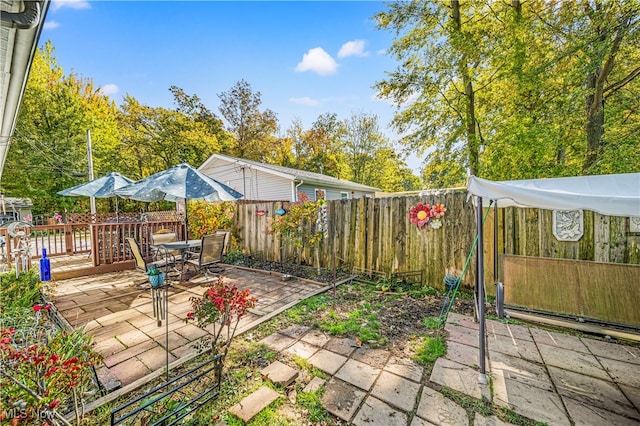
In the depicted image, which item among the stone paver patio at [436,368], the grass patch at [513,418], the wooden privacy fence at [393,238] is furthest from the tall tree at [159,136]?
the grass patch at [513,418]

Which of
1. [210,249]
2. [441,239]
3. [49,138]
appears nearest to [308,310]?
[210,249]

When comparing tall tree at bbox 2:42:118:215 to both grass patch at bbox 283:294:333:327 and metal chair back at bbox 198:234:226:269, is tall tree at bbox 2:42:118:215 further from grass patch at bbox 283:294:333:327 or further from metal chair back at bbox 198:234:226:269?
grass patch at bbox 283:294:333:327

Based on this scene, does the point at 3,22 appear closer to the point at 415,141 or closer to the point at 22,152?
the point at 415,141

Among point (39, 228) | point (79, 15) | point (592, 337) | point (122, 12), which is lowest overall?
point (592, 337)

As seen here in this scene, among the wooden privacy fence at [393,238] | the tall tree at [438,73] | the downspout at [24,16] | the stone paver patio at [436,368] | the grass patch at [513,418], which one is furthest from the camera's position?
the tall tree at [438,73]

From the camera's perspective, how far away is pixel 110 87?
17359 millimetres

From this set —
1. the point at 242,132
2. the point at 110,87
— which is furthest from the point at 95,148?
the point at 242,132

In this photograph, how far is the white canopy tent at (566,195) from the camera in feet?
5.86

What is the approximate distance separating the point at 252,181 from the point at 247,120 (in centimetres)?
1066

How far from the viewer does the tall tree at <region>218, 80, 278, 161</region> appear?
798 inches

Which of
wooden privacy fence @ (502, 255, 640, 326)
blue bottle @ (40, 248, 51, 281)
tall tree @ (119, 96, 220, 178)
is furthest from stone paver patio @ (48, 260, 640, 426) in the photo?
tall tree @ (119, 96, 220, 178)

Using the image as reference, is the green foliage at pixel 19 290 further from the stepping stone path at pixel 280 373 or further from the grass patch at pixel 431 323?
the grass patch at pixel 431 323

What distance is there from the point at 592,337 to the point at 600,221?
1.56 meters

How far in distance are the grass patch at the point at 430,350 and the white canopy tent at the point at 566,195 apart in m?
Answer: 0.42
